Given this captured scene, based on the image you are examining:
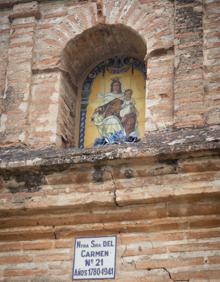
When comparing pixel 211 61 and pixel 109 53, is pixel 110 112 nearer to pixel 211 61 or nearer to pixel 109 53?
pixel 109 53

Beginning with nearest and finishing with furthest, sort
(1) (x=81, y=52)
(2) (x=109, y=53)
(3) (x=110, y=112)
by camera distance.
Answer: (3) (x=110, y=112) → (1) (x=81, y=52) → (2) (x=109, y=53)

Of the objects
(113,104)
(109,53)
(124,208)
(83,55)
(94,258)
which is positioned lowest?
(94,258)

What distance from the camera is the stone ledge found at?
7172mm

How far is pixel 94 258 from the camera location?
7.36 m

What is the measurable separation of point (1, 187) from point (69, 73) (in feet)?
6.04

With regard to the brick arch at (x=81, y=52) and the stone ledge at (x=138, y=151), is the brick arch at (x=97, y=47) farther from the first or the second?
the stone ledge at (x=138, y=151)

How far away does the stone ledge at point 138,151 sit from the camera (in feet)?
23.5

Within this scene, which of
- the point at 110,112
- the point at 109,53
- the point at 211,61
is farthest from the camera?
the point at 109,53

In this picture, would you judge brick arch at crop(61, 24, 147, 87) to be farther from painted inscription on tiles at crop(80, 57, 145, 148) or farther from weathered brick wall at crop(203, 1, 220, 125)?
weathered brick wall at crop(203, 1, 220, 125)

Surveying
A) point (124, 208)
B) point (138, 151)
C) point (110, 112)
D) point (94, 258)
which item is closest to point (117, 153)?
point (138, 151)

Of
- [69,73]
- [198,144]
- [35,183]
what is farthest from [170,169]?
[69,73]

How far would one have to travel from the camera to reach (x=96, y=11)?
8.86m

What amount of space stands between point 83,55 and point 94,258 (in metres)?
2.79

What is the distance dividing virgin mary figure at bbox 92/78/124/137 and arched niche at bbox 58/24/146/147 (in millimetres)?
271
